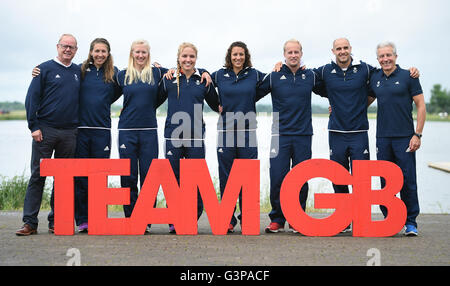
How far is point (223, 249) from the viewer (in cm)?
563

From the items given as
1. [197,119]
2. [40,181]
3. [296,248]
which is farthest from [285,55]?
[40,181]

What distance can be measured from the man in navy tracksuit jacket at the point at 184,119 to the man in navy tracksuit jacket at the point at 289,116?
83 cm

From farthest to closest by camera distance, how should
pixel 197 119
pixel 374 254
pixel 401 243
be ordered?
pixel 197 119 → pixel 401 243 → pixel 374 254

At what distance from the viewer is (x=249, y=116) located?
654cm

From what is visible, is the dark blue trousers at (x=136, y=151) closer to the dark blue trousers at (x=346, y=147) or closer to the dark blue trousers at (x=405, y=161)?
the dark blue trousers at (x=346, y=147)

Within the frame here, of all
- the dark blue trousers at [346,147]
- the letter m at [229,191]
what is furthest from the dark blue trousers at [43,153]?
the dark blue trousers at [346,147]

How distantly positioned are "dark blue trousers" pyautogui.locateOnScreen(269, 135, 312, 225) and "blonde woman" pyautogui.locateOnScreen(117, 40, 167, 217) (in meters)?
1.48

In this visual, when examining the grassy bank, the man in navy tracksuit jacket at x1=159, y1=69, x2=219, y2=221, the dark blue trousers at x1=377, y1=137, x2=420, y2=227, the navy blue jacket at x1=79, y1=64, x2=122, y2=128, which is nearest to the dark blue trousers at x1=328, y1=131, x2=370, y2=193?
the dark blue trousers at x1=377, y1=137, x2=420, y2=227

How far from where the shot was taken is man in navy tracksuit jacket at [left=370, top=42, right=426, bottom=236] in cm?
652

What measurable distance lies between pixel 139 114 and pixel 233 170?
4.38 feet

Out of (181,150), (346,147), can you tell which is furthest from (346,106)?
(181,150)

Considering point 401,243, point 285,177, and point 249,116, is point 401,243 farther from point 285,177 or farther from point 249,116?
point 249,116

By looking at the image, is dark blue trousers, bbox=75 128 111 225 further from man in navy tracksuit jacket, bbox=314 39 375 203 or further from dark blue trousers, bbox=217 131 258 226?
man in navy tracksuit jacket, bbox=314 39 375 203

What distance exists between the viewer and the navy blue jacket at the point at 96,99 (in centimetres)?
661
